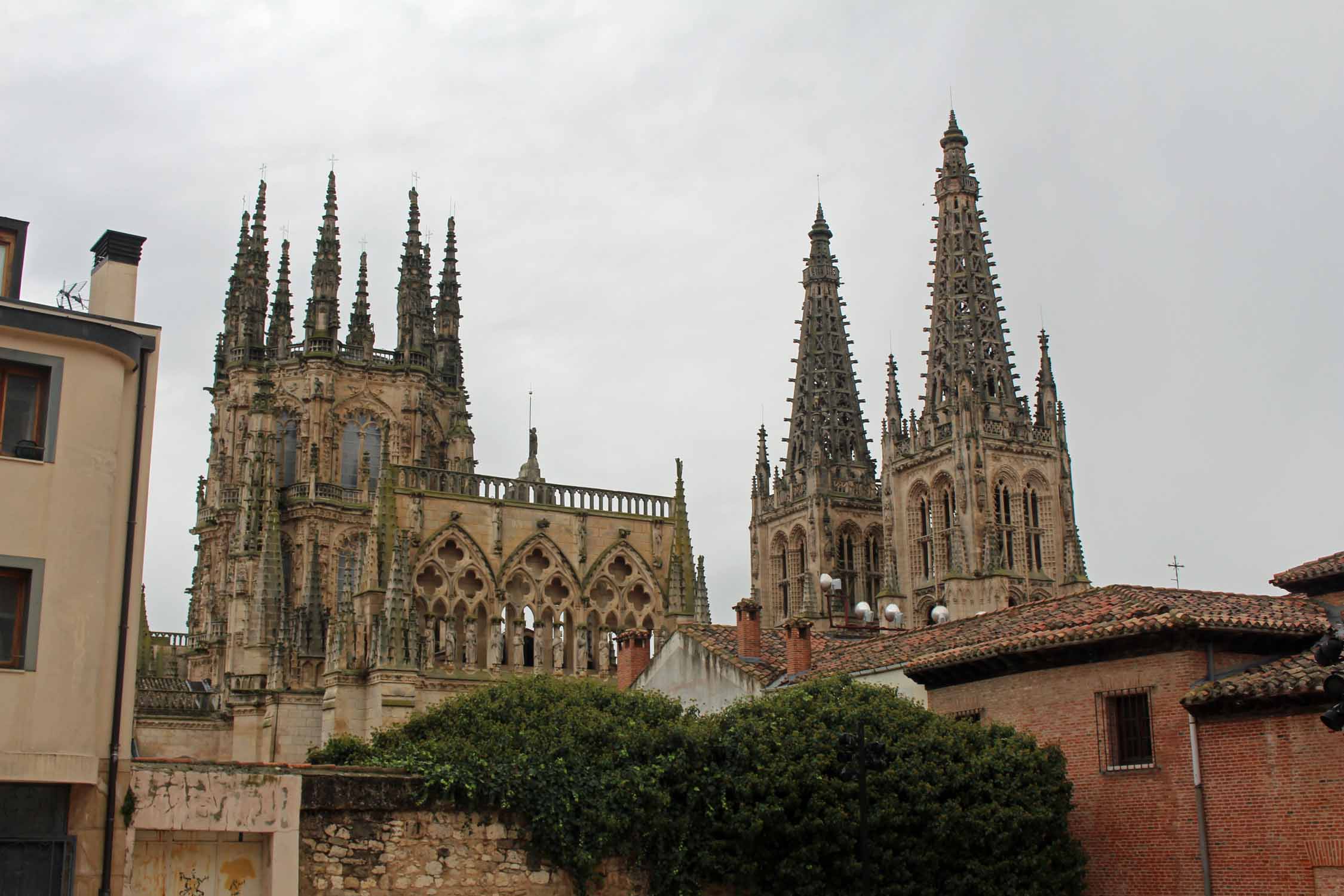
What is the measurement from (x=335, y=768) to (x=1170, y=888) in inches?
494

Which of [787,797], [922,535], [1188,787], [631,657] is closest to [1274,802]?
[1188,787]

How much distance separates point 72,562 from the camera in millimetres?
18297

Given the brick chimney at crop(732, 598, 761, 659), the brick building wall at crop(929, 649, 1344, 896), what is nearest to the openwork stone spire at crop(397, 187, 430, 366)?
the brick chimney at crop(732, 598, 761, 659)

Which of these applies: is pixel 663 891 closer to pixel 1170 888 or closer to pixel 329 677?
pixel 1170 888

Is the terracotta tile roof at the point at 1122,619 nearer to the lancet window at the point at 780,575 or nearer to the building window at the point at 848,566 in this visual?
the building window at the point at 848,566

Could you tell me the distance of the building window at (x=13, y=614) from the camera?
17.7 m

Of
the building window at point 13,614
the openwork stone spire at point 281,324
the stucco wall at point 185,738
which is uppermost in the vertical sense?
the openwork stone spire at point 281,324

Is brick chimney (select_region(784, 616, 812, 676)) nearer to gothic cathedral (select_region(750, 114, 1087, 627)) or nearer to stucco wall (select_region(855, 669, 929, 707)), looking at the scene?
stucco wall (select_region(855, 669, 929, 707))

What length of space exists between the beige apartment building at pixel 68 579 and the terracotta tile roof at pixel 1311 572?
18514 millimetres

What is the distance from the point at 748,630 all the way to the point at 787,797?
12.7m

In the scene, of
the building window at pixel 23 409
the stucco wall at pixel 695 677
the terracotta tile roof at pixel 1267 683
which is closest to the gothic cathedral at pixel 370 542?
the stucco wall at pixel 695 677

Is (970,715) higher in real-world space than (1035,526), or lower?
lower

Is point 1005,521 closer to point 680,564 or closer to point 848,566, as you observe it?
point 848,566

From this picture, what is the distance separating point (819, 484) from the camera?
105 m
